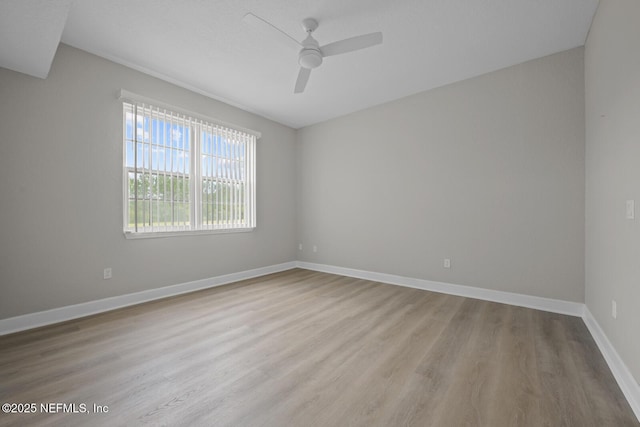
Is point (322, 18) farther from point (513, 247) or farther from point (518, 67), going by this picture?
point (513, 247)

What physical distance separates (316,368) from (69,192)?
306 cm

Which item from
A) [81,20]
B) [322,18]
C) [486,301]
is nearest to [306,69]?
[322,18]

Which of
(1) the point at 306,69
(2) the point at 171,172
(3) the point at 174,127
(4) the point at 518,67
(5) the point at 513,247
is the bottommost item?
(5) the point at 513,247

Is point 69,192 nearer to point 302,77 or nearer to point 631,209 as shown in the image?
point 302,77

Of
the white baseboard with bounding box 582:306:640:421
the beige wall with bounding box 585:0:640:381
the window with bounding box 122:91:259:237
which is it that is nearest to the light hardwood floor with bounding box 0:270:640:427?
the white baseboard with bounding box 582:306:640:421

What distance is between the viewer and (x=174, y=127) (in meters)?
3.61

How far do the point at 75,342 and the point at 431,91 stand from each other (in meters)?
4.94

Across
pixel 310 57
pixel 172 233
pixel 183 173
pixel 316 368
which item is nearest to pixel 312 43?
pixel 310 57

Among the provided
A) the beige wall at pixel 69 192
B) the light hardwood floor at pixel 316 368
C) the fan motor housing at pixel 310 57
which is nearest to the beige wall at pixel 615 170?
the light hardwood floor at pixel 316 368

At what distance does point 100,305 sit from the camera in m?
2.95

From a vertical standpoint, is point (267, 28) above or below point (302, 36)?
below

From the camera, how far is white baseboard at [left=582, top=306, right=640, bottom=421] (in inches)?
58.8

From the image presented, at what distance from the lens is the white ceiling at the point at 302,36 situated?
2.25 meters

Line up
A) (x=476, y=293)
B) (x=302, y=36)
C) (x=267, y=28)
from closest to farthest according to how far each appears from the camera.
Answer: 1. (x=267, y=28)
2. (x=302, y=36)
3. (x=476, y=293)
